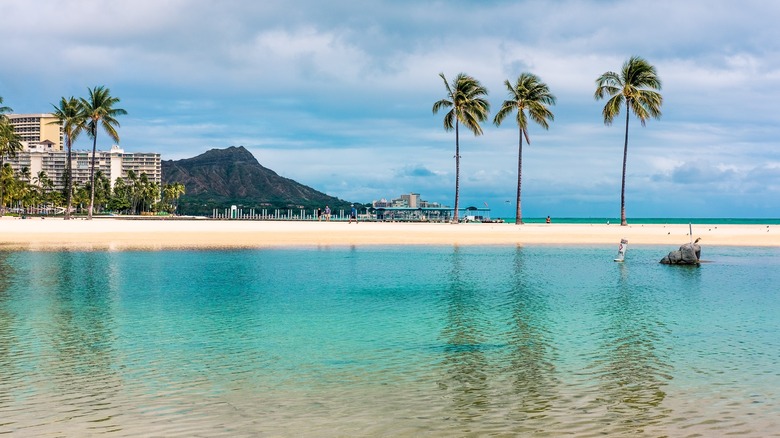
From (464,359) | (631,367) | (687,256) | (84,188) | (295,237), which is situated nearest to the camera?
(631,367)

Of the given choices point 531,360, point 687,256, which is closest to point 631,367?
point 531,360

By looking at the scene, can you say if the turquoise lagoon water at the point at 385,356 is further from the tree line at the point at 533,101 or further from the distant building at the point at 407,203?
the distant building at the point at 407,203

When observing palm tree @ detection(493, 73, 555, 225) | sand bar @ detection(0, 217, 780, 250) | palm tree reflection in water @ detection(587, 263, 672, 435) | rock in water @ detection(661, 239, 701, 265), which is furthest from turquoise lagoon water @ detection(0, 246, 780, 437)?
palm tree @ detection(493, 73, 555, 225)

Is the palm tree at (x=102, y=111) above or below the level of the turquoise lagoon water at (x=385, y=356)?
above

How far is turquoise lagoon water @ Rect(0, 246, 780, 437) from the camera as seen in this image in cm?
784

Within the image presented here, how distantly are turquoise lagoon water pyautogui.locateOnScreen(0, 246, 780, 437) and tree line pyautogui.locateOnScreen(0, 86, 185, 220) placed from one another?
2484 inches

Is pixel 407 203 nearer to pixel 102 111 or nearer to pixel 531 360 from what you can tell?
pixel 102 111

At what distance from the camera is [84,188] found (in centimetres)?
18250

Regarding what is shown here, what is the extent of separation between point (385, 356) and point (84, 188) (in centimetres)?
19179

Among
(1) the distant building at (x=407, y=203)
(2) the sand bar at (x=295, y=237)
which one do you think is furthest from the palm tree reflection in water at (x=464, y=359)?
(1) the distant building at (x=407, y=203)

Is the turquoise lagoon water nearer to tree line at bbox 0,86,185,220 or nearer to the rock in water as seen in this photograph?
the rock in water

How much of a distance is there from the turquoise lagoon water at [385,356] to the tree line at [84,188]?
6309cm

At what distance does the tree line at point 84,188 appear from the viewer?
81.8 m

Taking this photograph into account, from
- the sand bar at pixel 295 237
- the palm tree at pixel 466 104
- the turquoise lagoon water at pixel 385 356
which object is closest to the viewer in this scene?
the turquoise lagoon water at pixel 385 356
